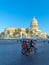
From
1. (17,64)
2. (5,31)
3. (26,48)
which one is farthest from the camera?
(5,31)

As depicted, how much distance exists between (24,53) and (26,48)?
1.22m

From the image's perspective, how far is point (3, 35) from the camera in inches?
7116

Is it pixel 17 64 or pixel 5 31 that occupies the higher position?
pixel 5 31

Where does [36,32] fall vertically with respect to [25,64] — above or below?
above

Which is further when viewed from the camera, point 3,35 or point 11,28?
point 11,28

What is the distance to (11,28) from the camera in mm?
194750

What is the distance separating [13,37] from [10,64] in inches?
6355

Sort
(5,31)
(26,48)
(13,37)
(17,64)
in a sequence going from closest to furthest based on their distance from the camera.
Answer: (17,64) < (26,48) < (13,37) < (5,31)

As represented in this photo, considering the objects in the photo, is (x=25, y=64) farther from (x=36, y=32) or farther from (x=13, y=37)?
(x=36, y=32)

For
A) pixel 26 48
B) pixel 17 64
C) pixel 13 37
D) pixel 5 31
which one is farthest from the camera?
pixel 5 31

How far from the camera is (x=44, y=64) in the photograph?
42.2 feet

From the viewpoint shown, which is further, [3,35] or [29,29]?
[29,29]

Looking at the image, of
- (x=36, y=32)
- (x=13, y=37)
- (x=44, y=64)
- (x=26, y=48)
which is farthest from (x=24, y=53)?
(x=36, y=32)

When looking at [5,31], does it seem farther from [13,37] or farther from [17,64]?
[17,64]
